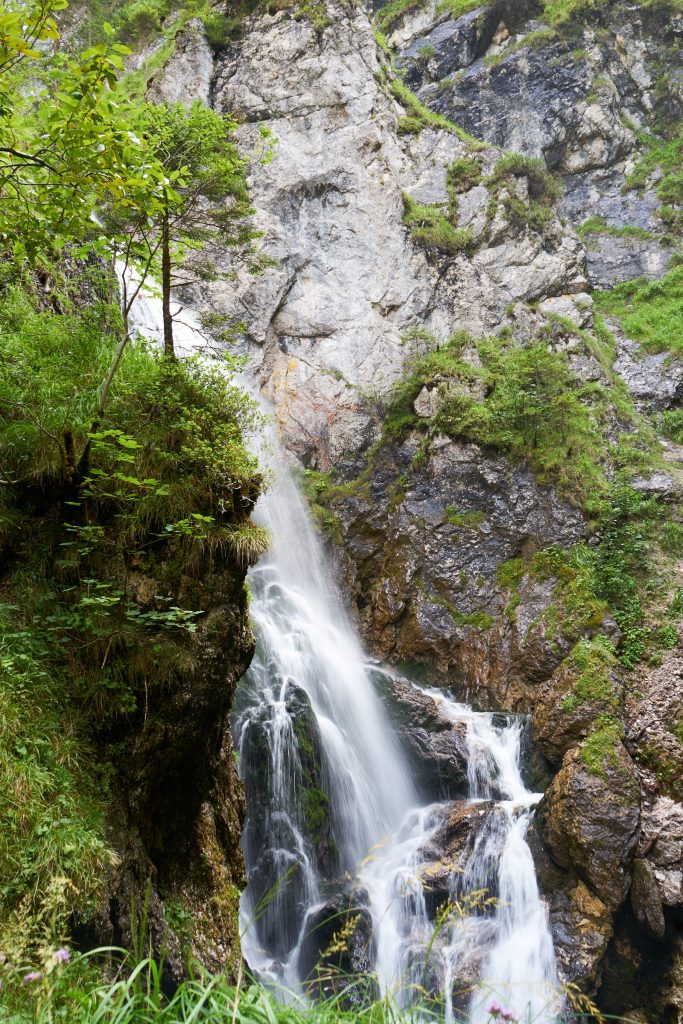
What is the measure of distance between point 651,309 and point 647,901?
53.3 ft

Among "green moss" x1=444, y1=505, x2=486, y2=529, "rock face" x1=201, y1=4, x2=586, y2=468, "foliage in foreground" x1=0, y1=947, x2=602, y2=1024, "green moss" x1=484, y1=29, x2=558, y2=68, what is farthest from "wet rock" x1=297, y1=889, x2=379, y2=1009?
"green moss" x1=484, y1=29, x2=558, y2=68

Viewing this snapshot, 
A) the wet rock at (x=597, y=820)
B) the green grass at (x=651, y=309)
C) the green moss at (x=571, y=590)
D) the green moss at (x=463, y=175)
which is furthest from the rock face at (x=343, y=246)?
the wet rock at (x=597, y=820)

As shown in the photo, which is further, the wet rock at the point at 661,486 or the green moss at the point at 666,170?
the green moss at the point at 666,170

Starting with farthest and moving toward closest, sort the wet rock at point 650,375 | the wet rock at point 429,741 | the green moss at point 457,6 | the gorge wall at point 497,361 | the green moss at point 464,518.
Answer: the green moss at point 457,6 < the wet rock at point 650,375 < the green moss at point 464,518 < the wet rock at point 429,741 < the gorge wall at point 497,361

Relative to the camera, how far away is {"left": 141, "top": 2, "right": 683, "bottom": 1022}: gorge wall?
834 centimetres

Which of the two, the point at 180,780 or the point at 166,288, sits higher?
the point at 166,288

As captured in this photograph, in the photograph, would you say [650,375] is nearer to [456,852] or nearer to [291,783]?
[456,852]

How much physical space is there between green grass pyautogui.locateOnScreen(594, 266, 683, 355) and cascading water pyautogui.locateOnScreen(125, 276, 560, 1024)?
40.6 feet

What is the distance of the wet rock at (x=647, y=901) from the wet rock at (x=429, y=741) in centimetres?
251

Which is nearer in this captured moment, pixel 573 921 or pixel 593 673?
pixel 573 921

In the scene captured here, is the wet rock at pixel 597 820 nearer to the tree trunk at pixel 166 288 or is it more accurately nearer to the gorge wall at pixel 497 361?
the gorge wall at pixel 497 361

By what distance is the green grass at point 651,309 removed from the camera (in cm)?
1705

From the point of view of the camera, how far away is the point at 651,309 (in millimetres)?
18203

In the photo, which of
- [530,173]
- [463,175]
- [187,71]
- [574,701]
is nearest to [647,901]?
[574,701]
